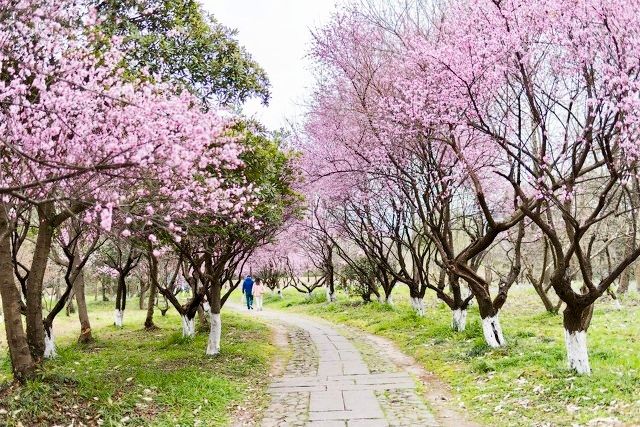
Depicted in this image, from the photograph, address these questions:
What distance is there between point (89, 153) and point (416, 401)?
19.6 feet

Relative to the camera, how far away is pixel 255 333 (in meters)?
17.7

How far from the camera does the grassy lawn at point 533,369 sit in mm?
7184

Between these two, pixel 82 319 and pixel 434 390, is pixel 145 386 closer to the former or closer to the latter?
pixel 434 390

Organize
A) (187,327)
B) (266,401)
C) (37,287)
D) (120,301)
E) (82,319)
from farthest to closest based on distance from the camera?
(120,301)
(82,319)
(187,327)
(37,287)
(266,401)

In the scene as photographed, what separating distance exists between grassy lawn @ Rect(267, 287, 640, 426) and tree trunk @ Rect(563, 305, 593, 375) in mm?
186

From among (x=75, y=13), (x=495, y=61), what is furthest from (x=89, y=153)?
(x=495, y=61)

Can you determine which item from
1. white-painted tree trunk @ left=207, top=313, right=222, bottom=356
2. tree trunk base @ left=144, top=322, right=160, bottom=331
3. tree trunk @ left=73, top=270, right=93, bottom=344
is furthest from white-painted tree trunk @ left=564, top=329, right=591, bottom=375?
tree trunk base @ left=144, top=322, right=160, bottom=331

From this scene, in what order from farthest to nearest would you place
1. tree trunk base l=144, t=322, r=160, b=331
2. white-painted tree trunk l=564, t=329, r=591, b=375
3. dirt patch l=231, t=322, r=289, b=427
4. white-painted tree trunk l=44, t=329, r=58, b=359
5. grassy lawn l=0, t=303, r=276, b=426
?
1. tree trunk base l=144, t=322, r=160, b=331
2. white-painted tree trunk l=44, t=329, r=58, b=359
3. white-painted tree trunk l=564, t=329, r=591, b=375
4. dirt patch l=231, t=322, r=289, b=427
5. grassy lawn l=0, t=303, r=276, b=426

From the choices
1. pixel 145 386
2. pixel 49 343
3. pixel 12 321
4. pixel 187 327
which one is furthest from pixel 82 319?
pixel 12 321

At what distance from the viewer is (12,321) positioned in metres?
8.46

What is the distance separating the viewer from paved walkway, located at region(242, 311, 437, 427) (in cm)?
762

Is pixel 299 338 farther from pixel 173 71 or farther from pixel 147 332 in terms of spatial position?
pixel 173 71

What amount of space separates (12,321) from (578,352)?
874cm

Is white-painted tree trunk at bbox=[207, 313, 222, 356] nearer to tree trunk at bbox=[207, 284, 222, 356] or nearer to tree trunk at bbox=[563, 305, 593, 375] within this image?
tree trunk at bbox=[207, 284, 222, 356]
